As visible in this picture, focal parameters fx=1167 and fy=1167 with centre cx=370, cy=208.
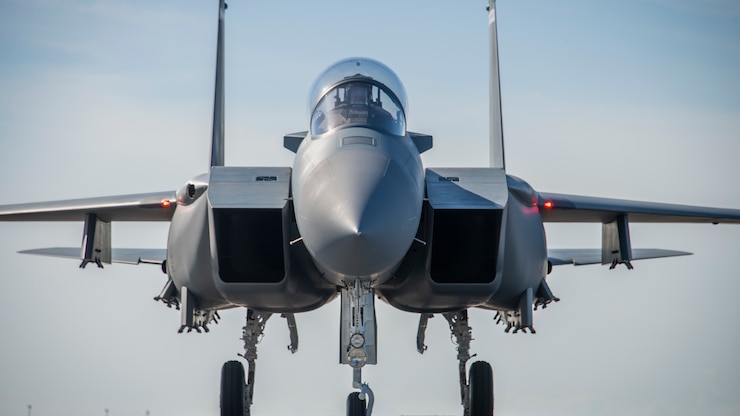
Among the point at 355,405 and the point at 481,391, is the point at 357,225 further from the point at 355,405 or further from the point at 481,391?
the point at 481,391

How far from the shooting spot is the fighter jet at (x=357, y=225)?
30.0 ft

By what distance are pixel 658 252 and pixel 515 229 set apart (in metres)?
5.35

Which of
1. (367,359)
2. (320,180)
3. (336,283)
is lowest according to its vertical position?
(367,359)

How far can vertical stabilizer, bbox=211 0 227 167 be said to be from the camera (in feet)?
45.7

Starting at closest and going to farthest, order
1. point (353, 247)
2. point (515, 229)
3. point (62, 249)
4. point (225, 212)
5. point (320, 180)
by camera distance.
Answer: point (353, 247) → point (320, 180) → point (225, 212) → point (515, 229) → point (62, 249)

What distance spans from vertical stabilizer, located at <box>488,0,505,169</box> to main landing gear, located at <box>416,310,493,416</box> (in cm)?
201

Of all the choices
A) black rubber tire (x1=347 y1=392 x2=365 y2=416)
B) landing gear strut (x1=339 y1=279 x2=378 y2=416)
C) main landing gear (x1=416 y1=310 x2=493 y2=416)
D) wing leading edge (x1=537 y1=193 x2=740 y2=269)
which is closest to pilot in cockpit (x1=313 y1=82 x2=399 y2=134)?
landing gear strut (x1=339 y1=279 x2=378 y2=416)

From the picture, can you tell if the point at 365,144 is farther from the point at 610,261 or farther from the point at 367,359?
the point at 610,261

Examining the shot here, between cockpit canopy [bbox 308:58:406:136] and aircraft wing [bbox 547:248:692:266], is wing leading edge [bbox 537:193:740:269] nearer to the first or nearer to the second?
aircraft wing [bbox 547:248:692:266]

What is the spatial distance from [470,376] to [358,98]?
435cm

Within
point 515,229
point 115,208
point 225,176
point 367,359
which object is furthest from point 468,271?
point 115,208

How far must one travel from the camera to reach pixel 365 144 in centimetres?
986

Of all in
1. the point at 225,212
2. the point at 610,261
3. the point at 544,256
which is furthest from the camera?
the point at 610,261

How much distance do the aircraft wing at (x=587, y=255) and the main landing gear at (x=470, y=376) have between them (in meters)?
2.10
